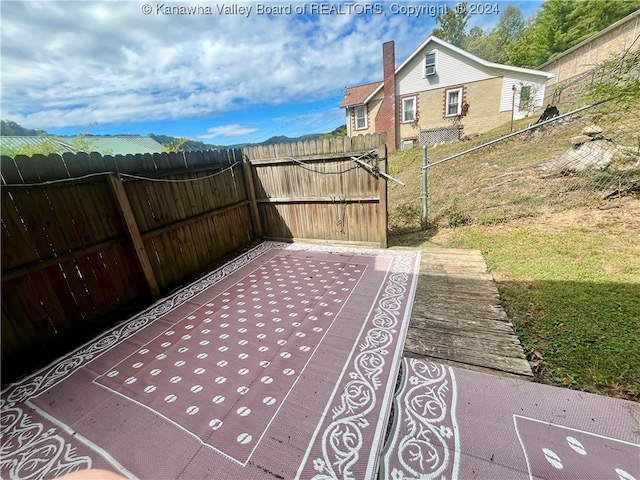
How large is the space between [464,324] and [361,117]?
15.8 metres

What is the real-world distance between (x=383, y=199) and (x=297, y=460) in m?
3.80

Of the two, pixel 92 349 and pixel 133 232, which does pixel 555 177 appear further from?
pixel 92 349

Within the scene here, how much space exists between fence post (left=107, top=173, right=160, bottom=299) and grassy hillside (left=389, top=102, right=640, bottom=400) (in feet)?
13.8

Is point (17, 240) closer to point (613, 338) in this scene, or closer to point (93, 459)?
point (93, 459)

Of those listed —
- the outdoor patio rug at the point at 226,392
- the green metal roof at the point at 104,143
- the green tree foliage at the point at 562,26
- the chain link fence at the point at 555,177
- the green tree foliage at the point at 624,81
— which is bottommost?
the outdoor patio rug at the point at 226,392

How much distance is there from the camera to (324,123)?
19.3m

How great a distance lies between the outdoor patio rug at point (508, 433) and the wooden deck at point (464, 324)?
208 millimetres

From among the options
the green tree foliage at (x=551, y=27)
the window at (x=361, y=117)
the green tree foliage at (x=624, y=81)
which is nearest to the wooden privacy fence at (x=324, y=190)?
the green tree foliage at (x=624, y=81)

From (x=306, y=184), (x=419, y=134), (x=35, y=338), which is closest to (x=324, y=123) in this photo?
(x=419, y=134)

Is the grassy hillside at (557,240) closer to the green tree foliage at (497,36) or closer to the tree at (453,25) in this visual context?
the tree at (453,25)

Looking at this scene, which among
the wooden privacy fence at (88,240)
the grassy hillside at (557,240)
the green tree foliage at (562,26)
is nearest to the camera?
the grassy hillside at (557,240)

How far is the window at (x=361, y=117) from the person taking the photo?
51.3ft

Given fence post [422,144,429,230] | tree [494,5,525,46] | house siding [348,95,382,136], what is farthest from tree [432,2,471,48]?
fence post [422,144,429,230]

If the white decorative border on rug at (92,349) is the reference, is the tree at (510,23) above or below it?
above
